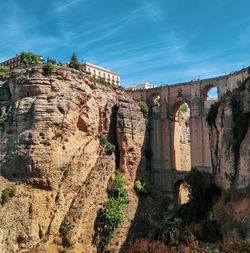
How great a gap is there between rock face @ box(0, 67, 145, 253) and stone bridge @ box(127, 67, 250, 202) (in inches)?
191

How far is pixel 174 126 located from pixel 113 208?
12.3 metres

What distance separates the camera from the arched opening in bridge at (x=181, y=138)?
3140cm

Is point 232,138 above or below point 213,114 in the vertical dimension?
below

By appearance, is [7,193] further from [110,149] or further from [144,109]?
[144,109]

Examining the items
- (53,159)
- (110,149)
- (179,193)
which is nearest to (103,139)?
(110,149)

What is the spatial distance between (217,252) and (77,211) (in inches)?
538

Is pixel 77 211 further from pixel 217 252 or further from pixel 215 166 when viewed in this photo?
pixel 217 252

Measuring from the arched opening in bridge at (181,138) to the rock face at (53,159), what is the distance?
6.94m

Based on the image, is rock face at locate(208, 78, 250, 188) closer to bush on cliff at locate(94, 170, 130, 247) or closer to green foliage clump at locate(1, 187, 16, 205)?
bush on cliff at locate(94, 170, 130, 247)

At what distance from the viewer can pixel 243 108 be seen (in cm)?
1959

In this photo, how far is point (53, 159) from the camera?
2116cm

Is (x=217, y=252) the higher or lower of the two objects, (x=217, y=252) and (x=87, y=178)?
the lower

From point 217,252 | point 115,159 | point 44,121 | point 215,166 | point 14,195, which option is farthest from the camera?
point 115,159

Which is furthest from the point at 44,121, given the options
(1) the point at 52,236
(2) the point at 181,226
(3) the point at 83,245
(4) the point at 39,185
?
(2) the point at 181,226
